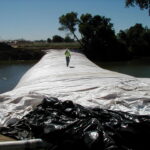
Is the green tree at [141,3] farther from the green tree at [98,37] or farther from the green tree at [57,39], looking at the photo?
the green tree at [57,39]

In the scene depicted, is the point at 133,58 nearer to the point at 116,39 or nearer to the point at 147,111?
the point at 116,39

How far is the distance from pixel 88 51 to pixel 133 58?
30.0 ft

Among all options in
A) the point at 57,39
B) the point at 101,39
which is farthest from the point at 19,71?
the point at 57,39

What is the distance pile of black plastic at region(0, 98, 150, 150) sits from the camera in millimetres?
4968

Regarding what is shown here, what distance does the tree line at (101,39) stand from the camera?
5666 centimetres

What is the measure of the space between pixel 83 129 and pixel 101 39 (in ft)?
173

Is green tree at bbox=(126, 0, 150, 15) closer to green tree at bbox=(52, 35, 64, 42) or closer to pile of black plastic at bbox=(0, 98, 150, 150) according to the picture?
pile of black plastic at bbox=(0, 98, 150, 150)

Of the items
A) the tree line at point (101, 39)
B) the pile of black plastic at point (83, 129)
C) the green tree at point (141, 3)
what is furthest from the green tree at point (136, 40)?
the pile of black plastic at point (83, 129)

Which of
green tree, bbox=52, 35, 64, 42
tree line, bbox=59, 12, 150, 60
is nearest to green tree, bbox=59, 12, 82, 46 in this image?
tree line, bbox=59, 12, 150, 60

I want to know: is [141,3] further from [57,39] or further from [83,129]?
[57,39]

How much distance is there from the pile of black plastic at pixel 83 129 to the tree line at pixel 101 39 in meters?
50.2

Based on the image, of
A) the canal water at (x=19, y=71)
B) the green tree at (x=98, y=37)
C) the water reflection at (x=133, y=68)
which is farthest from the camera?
the green tree at (x=98, y=37)

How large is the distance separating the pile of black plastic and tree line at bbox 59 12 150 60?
50.2 metres

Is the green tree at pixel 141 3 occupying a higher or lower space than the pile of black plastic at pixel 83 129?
higher
